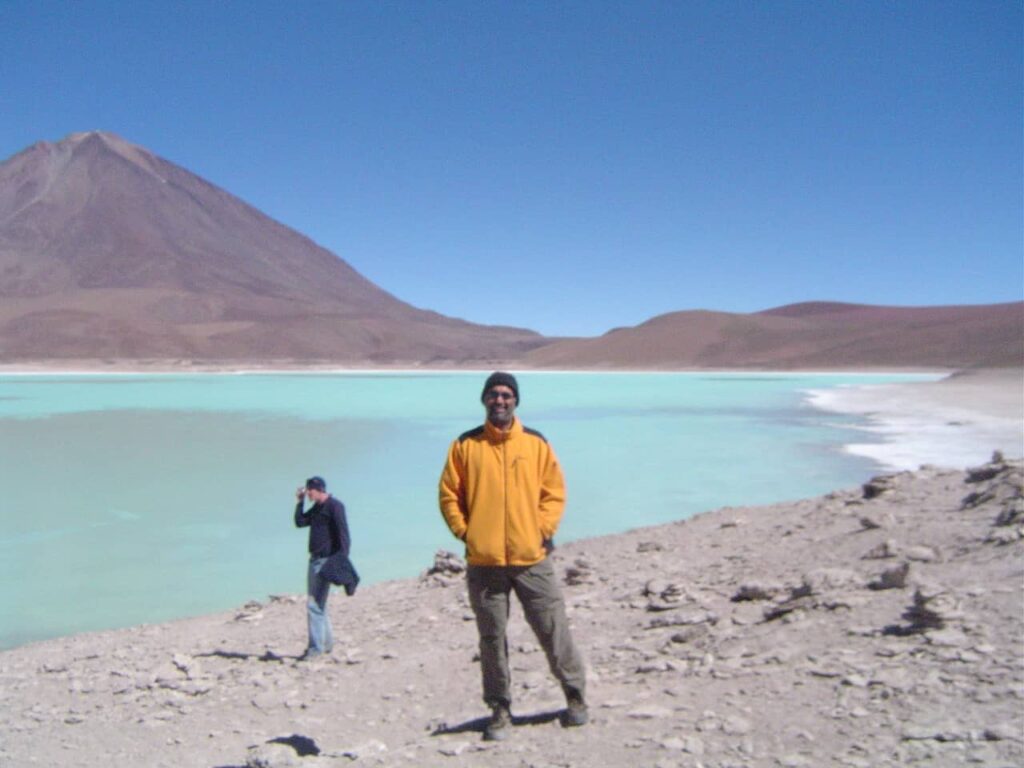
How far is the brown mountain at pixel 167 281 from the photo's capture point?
269 ft

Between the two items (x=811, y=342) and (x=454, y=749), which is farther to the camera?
(x=811, y=342)

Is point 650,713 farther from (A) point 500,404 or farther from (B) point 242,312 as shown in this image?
(B) point 242,312

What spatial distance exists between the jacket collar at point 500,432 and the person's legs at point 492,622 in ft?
1.33

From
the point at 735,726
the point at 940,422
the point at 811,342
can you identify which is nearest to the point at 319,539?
the point at 735,726

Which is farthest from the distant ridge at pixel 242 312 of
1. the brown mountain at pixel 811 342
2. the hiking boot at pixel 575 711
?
the hiking boot at pixel 575 711

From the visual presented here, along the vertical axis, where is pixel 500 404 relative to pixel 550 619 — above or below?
above

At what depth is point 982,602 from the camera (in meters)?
3.34

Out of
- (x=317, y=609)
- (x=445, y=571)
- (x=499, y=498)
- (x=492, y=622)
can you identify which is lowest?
(x=445, y=571)

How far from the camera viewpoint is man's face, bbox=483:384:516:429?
2.84 metres

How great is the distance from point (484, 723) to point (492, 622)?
479 millimetres

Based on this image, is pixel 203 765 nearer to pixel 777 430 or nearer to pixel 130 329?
pixel 777 430

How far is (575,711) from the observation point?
291 centimetres

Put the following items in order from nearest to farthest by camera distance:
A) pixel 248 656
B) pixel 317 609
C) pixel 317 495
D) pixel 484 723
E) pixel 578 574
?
1. pixel 484 723
2. pixel 317 495
3. pixel 317 609
4. pixel 248 656
5. pixel 578 574

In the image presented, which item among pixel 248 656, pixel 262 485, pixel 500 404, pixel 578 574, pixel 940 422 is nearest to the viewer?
pixel 500 404
